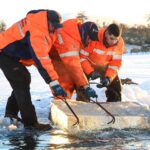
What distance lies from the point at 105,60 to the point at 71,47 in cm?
94

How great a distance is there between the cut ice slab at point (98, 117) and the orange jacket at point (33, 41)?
1.91 ft

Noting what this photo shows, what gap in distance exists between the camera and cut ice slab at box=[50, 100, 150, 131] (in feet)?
24.5

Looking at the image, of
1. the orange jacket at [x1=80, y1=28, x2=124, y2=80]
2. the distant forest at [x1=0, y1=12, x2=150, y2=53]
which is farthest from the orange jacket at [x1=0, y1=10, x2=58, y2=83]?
the distant forest at [x1=0, y1=12, x2=150, y2=53]

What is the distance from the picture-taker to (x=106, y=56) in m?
9.09

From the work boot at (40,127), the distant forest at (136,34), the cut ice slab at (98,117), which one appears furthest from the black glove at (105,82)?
the distant forest at (136,34)

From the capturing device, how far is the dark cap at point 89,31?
8.39 m

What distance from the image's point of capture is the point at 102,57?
29.8 ft

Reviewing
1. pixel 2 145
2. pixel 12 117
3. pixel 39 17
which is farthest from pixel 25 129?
pixel 39 17

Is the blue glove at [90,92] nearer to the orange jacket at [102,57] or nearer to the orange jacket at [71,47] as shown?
the orange jacket at [71,47]

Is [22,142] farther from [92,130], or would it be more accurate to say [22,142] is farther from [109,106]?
[109,106]

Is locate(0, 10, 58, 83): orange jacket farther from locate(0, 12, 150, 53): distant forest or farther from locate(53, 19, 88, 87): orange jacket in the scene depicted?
locate(0, 12, 150, 53): distant forest

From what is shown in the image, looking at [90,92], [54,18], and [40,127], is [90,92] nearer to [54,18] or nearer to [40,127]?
[40,127]

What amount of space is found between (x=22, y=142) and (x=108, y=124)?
127 centimetres

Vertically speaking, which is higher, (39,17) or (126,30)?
(39,17)
